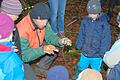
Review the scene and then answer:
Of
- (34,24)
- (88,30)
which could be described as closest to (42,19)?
(34,24)

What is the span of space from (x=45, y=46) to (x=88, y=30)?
0.84 metres

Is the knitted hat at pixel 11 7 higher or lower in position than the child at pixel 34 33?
higher

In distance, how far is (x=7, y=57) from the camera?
361 centimetres

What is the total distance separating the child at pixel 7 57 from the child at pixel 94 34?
167 centimetres

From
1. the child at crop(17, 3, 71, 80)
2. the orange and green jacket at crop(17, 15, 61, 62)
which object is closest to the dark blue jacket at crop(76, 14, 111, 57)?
the child at crop(17, 3, 71, 80)

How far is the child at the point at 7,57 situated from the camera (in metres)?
3.60

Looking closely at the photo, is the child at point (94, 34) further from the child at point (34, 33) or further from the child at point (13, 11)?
the child at point (13, 11)

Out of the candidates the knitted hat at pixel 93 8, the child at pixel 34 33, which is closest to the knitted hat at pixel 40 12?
the child at pixel 34 33

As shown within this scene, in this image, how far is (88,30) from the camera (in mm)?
5082

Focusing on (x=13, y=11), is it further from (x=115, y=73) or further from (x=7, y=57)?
(x=115, y=73)

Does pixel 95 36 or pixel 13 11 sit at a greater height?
pixel 13 11

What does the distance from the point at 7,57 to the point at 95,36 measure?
189 centimetres

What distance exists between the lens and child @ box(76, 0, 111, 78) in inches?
198

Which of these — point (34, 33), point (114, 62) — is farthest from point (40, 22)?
point (114, 62)
